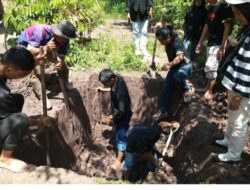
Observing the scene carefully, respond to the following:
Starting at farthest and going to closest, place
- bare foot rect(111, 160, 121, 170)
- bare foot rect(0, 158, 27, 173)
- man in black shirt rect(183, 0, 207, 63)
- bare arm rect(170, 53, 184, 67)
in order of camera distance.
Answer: man in black shirt rect(183, 0, 207, 63), bare arm rect(170, 53, 184, 67), bare foot rect(111, 160, 121, 170), bare foot rect(0, 158, 27, 173)

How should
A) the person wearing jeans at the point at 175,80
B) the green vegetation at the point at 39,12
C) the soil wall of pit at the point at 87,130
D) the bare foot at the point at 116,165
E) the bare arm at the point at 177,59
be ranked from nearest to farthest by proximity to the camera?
the soil wall of pit at the point at 87,130, the bare foot at the point at 116,165, the bare arm at the point at 177,59, the person wearing jeans at the point at 175,80, the green vegetation at the point at 39,12

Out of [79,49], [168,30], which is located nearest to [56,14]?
[79,49]

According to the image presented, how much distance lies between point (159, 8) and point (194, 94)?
720 centimetres

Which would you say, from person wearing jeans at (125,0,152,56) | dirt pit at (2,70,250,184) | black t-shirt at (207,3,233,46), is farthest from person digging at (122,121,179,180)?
person wearing jeans at (125,0,152,56)

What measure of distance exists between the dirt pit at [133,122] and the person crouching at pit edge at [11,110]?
0.81m

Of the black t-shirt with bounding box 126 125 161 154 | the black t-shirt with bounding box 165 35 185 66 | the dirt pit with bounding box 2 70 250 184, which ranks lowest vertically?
the dirt pit with bounding box 2 70 250 184

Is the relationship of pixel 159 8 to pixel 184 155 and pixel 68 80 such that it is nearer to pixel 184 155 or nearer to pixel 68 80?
pixel 68 80

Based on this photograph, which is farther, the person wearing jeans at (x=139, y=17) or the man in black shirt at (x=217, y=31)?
the person wearing jeans at (x=139, y=17)

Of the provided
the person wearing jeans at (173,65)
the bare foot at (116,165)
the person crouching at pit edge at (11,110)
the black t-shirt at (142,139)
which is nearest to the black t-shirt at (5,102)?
the person crouching at pit edge at (11,110)

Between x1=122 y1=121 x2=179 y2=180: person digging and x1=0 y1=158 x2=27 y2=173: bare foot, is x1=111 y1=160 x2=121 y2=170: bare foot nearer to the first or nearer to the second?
x1=122 y1=121 x2=179 y2=180: person digging

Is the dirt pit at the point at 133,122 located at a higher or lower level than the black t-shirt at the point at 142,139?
lower

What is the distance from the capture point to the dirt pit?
14.9ft

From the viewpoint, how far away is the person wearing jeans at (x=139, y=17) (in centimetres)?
778

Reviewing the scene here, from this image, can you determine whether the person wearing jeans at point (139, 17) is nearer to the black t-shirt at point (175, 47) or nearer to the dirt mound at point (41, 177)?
the black t-shirt at point (175, 47)
